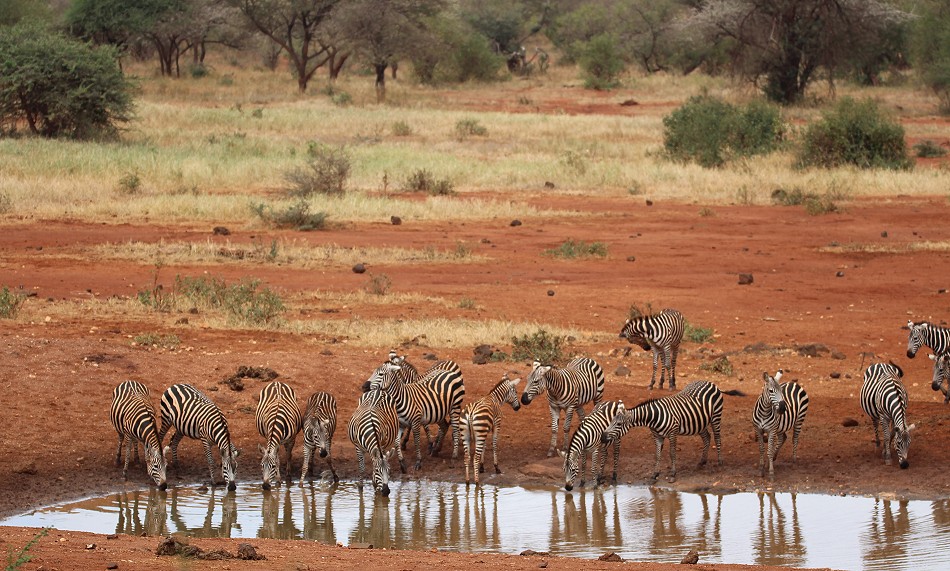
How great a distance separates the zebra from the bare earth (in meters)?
0.28

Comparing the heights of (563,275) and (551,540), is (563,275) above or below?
above

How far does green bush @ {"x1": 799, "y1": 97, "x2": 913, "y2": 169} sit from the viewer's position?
33125 mm

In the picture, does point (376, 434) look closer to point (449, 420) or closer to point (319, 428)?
point (319, 428)

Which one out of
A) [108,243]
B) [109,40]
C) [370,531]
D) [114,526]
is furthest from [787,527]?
[109,40]

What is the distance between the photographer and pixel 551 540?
8.81m

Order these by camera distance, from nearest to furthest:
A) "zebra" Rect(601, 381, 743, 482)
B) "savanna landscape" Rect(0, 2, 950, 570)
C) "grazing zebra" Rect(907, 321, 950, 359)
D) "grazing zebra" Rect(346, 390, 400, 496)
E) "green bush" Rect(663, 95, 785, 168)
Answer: "grazing zebra" Rect(346, 390, 400, 496) → "zebra" Rect(601, 381, 743, 482) → "savanna landscape" Rect(0, 2, 950, 570) → "grazing zebra" Rect(907, 321, 950, 359) → "green bush" Rect(663, 95, 785, 168)

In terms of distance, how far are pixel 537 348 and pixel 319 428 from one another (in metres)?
4.19

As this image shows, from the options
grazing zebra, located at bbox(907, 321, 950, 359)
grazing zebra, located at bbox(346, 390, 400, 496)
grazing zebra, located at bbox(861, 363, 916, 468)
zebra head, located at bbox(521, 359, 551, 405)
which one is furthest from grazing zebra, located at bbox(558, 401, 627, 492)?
grazing zebra, located at bbox(907, 321, 950, 359)

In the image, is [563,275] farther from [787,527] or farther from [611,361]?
[787,527]

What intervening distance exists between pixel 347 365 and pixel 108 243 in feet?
36.5

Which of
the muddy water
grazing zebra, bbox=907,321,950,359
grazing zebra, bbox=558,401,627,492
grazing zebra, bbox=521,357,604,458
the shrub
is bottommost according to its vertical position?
the muddy water

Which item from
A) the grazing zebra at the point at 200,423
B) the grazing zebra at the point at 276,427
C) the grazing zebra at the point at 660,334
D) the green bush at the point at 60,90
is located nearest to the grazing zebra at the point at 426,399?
the grazing zebra at the point at 276,427

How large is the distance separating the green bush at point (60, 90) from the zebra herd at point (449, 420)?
96.4 ft

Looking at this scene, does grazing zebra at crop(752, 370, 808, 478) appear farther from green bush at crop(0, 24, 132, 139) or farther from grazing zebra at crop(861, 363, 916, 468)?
green bush at crop(0, 24, 132, 139)
